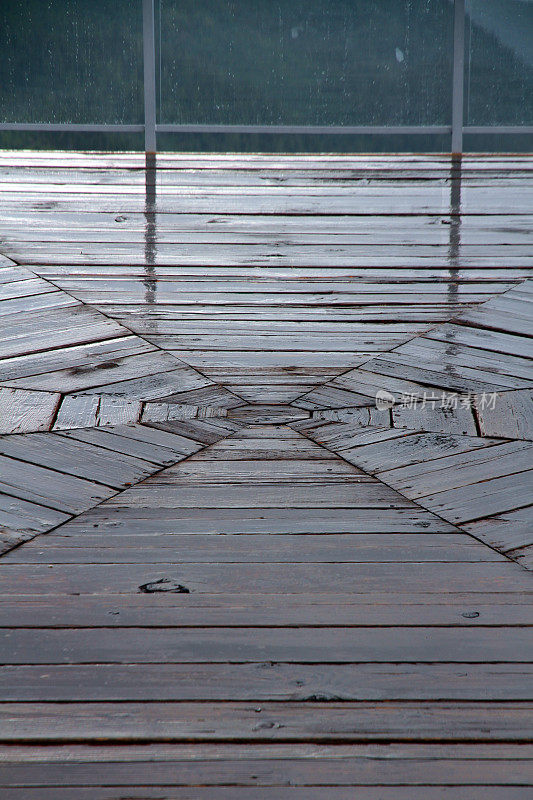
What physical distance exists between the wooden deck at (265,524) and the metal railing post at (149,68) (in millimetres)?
1959

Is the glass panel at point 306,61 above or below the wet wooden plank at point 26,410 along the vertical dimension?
above

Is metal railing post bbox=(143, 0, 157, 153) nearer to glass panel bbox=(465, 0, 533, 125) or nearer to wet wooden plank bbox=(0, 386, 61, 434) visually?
glass panel bbox=(465, 0, 533, 125)

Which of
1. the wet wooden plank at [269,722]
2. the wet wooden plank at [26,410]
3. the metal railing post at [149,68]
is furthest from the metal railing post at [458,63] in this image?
the wet wooden plank at [269,722]

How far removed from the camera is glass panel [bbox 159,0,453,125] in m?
4.54

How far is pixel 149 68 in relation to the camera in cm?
461

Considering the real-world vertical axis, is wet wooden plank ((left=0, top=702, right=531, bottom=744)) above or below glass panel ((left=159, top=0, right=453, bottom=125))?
below

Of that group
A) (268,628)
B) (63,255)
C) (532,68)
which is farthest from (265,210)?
(268,628)

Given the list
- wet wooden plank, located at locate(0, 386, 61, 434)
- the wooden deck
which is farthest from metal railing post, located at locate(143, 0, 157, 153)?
wet wooden plank, located at locate(0, 386, 61, 434)

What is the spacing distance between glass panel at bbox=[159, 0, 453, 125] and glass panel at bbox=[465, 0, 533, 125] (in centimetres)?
12

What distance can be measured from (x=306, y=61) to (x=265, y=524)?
3.78m

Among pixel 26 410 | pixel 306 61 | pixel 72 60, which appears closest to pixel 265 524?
pixel 26 410

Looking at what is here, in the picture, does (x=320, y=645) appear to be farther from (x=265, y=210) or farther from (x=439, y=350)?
(x=265, y=210)

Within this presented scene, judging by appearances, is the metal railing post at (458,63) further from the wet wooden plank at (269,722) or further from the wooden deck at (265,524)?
the wet wooden plank at (269,722)

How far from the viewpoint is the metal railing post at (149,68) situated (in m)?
4.56
